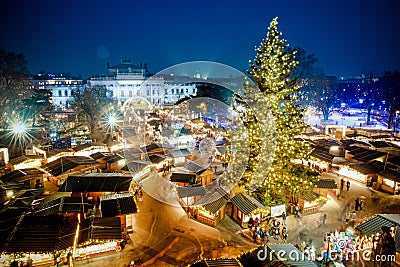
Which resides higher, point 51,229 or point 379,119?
point 379,119

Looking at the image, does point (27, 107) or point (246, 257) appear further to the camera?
point (27, 107)

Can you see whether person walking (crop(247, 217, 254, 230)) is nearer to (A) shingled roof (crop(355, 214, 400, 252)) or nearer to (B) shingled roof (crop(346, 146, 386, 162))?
(A) shingled roof (crop(355, 214, 400, 252))

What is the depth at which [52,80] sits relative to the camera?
71.1m

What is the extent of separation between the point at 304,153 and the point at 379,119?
45.1 m

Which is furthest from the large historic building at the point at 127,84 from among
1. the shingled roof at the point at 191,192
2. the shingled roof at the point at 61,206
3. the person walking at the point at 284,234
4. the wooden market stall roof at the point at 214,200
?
the person walking at the point at 284,234

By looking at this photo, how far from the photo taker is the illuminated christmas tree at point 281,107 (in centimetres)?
1236

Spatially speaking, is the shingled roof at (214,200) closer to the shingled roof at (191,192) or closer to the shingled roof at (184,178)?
the shingled roof at (191,192)

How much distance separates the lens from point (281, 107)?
12727 millimetres

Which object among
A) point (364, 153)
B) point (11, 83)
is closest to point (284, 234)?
point (364, 153)

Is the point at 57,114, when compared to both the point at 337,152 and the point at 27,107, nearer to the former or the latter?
the point at 27,107

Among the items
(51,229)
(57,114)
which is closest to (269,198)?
(51,229)

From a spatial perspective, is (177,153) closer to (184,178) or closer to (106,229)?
(184,178)

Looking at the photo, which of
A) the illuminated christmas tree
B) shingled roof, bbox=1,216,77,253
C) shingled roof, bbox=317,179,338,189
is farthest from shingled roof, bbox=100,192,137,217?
shingled roof, bbox=317,179,338,189

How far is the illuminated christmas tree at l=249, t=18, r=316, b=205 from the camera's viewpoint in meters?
12.4
